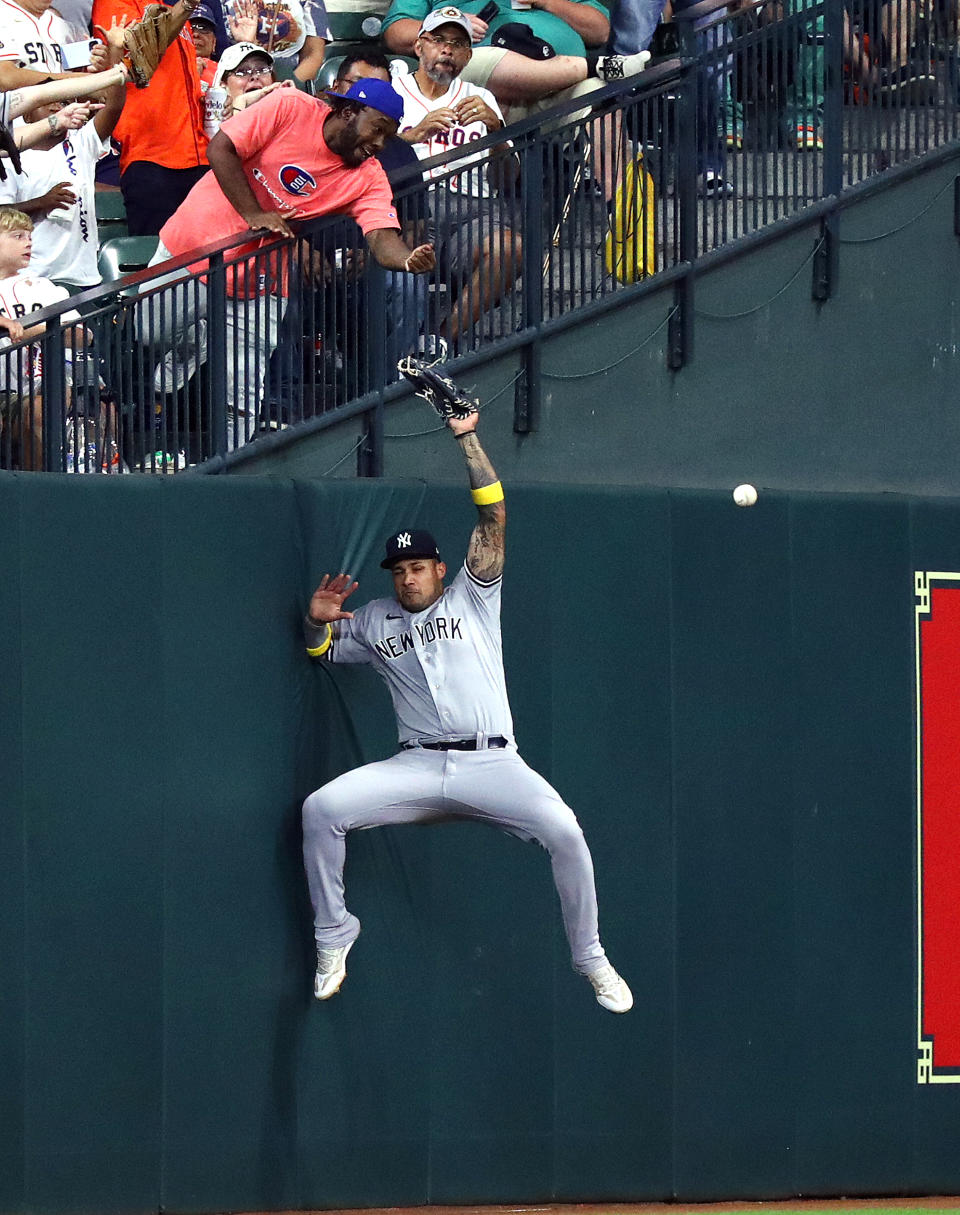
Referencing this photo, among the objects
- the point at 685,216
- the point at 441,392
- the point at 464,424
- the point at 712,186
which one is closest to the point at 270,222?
the point at 441,392

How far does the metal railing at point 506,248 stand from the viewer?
317 inches

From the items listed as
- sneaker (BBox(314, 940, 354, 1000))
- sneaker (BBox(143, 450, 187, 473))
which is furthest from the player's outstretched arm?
sneaker (BBox(314, 940, 354, 1000))

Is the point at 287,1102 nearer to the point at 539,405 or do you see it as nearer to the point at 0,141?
the point at 539,405

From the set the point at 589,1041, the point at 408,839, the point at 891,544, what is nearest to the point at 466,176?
the point at 891,544

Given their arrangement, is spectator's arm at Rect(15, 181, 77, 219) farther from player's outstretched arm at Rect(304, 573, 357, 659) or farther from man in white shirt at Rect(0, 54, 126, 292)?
player's outstretched arm at Rect(304, 573, 357, 659)

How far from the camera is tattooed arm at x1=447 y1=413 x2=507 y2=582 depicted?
743cm

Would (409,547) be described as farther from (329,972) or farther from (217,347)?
(329,972)

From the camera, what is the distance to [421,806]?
7.54 meters

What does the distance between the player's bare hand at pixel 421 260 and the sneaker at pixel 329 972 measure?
277cm

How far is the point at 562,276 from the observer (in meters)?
9.09

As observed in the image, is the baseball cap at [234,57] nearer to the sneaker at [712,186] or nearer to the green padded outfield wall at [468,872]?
the sneaker at [712,186]

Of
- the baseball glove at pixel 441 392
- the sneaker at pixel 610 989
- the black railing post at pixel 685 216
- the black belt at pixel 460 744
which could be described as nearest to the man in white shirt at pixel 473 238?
the black railing post at pixel 685 216

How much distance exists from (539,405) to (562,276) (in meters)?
0.59

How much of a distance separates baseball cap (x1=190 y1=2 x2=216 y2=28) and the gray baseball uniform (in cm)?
530
